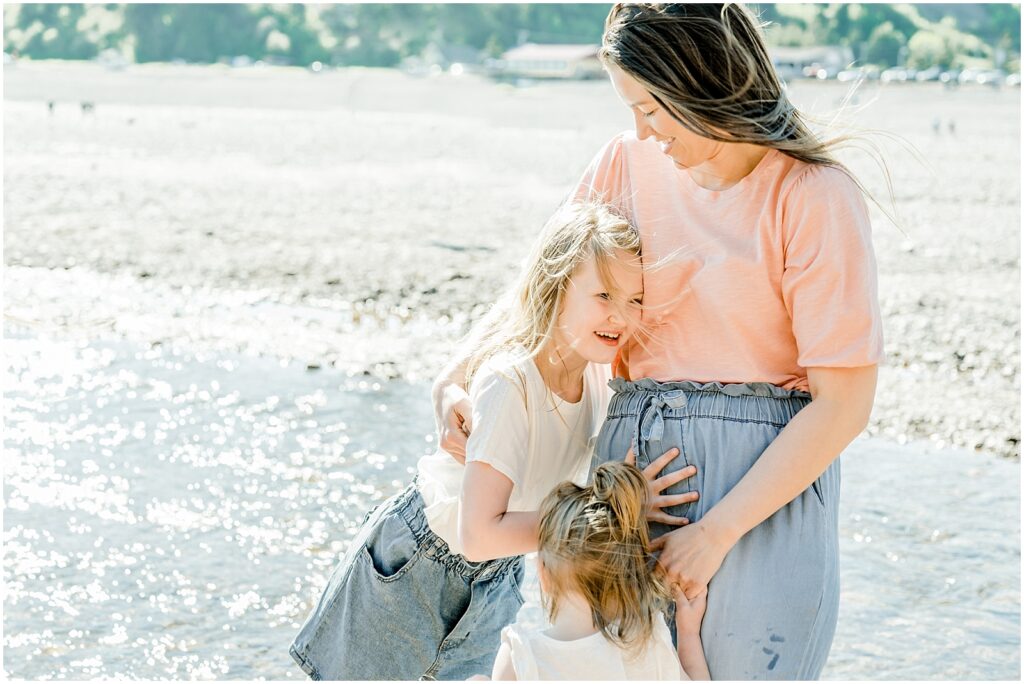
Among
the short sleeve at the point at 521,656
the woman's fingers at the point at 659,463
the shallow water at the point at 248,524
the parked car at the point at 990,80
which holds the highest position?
the woman's fingers at the point at 659,463

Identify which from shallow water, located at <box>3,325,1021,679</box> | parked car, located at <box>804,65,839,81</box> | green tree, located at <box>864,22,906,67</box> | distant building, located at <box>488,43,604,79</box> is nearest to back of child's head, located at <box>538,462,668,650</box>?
shallow water, located at <box>3,325,1021,679</box>

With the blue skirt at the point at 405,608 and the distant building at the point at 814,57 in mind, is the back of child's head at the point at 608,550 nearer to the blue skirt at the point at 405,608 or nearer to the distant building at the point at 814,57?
the blue skirt at the point at 405,608

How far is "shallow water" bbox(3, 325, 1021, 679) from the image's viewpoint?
4238 mm

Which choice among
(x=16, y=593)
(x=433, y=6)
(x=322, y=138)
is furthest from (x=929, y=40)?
(x=16, y=593)

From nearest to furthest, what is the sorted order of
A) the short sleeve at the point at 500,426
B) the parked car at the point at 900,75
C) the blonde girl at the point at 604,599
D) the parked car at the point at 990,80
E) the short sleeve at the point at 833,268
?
1. the short sleeve at the point at 833,268
2. the blonde girl at the point at 604,599
3. the short sleeve at the point at 500,426
4. the parked car at the point at 990,80
5. the parked car at the point at 900,75

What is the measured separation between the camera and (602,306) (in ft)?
6.95

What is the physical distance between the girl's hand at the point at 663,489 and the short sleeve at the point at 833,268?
0.27 meters

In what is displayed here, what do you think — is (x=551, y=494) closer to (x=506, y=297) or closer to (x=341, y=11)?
(x=506, y=297)

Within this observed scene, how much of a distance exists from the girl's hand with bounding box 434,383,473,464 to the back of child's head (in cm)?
24

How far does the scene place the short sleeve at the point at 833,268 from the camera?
6.12ft

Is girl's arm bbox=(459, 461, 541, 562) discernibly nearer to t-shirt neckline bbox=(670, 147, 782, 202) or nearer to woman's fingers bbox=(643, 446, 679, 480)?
woman's fingers bbox=(643, 446, 679, 480)

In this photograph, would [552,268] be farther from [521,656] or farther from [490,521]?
[521,656]

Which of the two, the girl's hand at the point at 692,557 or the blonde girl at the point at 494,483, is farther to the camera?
the blonde girl at the point at 494,483

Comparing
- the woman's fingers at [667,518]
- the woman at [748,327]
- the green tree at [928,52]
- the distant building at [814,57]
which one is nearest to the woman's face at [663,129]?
the woman at [748,327]
